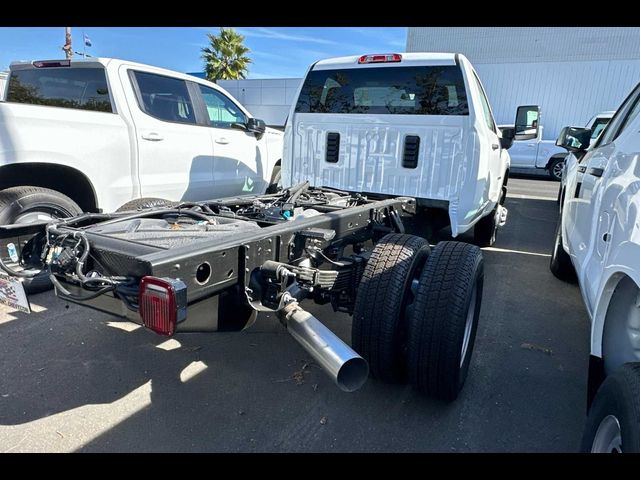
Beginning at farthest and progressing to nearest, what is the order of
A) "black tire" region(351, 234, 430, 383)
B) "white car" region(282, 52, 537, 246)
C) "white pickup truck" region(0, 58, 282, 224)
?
1. "white car" region(282, 52, 537, 246)
2. "white pickup truck" region(0, 58, 282, 224)
3. "black tire" region(351, 234, 430, 383)

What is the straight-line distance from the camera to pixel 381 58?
4594 millimetres

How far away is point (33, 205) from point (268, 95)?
890 inches

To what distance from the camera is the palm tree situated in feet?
98.4

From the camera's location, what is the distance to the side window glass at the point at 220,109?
227 inches

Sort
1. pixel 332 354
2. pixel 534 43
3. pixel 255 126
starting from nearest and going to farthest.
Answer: pixel 332 354 → pixel 255 126 → pixel 534 43

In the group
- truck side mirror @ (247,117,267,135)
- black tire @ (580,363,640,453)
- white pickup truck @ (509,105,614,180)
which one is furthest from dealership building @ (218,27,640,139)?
black tire @ (580,363,640,453)

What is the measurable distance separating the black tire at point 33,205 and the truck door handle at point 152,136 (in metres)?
1.10

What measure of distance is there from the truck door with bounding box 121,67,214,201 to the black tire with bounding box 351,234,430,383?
3.13 meters

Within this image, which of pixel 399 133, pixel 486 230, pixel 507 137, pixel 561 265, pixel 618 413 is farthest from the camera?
pixel 486 230

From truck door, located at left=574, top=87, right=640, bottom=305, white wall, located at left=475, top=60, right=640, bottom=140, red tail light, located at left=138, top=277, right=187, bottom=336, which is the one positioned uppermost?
white wall, located at left=475, top=60, right=640, bottom=140

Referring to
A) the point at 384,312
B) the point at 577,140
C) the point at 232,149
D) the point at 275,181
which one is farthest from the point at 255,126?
the point at 384,312

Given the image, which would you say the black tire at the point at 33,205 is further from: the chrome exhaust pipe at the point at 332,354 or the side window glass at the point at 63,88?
the chrome exhaust pipe at the point at 332,354

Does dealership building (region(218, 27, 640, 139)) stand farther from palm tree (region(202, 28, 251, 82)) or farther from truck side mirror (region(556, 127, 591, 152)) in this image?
truck side mirror (region(556, 127, 591, 152))

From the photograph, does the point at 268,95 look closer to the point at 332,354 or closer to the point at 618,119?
the point at 618,119
